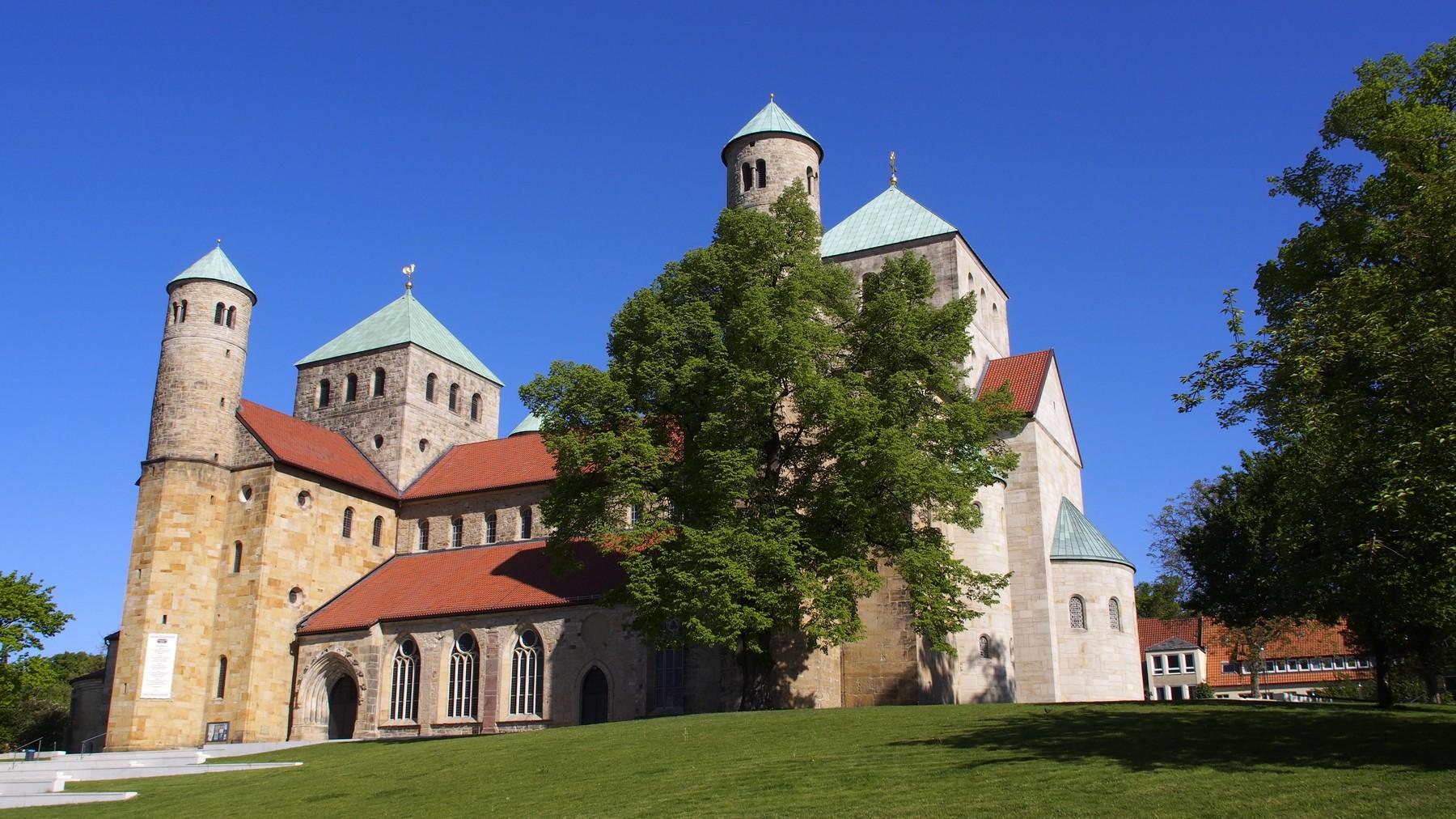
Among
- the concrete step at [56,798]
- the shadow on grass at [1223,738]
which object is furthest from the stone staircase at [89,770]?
the shadow on grass at [1223,738]

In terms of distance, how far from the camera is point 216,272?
42.8 meters

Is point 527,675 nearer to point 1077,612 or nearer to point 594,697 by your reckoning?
point 594,697

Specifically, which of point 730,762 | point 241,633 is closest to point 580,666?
point 241,633

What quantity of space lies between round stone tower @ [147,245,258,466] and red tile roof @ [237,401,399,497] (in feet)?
3.80

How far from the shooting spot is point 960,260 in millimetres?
39781

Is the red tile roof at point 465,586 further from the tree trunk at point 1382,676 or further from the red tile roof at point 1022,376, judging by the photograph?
the tree trunk at point 1382,676

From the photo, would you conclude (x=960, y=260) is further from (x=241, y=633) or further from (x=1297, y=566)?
(x=241, y=633)

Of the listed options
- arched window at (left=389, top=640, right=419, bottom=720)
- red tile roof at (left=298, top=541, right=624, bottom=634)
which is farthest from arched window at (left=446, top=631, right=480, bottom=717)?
arched window at (left=389, top=640, right=419, bottom=720)

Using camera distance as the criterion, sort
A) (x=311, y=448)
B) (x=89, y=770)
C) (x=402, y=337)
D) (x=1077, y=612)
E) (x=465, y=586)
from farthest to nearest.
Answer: (x=402, y=337) < (x=311, y=448) < (x=465, y=586) < (x=1077, y=612) < (x=89, y=770)

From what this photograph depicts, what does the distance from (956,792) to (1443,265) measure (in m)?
9.79

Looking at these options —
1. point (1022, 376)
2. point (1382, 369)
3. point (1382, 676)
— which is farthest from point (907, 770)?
point (1022, 376)

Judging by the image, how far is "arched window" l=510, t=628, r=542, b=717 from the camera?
1430 inches

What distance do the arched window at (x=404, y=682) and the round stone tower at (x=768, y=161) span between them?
18.1m

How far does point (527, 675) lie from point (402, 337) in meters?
18.5
